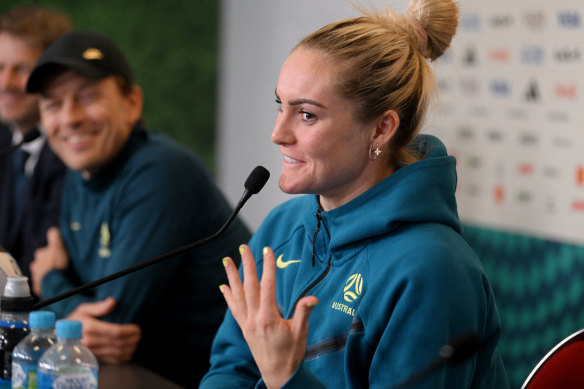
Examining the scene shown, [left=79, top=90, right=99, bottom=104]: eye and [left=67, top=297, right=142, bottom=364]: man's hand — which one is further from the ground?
[left=79, top=90, right=99, bottom=104]: eye

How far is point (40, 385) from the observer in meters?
1.19

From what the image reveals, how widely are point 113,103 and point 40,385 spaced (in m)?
1.12

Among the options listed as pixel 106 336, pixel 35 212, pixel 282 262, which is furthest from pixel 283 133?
pixel 35 212

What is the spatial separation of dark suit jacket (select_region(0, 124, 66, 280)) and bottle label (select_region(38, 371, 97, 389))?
1417mm

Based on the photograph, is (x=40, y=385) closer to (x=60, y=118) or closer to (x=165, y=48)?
(x=60, y=118)

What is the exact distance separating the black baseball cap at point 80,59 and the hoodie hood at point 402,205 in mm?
984

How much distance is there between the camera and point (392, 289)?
1.22m

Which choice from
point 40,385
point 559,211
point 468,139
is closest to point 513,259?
point 559,211

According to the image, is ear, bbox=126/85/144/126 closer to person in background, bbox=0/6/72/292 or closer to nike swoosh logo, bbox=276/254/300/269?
person in background, bbox=0/6/72/292

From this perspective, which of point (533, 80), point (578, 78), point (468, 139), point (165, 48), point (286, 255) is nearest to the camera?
point (286, 255)

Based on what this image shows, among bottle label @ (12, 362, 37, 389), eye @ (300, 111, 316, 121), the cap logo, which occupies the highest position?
eye @ (300, 111, 316, 121)

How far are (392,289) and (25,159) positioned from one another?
6.54 ft

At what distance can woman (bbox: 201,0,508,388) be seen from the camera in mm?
1188

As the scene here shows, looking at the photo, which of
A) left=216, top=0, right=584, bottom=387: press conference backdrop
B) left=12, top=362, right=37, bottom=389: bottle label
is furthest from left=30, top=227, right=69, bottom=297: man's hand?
left=216, top=0, right=584, bottom=387: press conference backdrop
